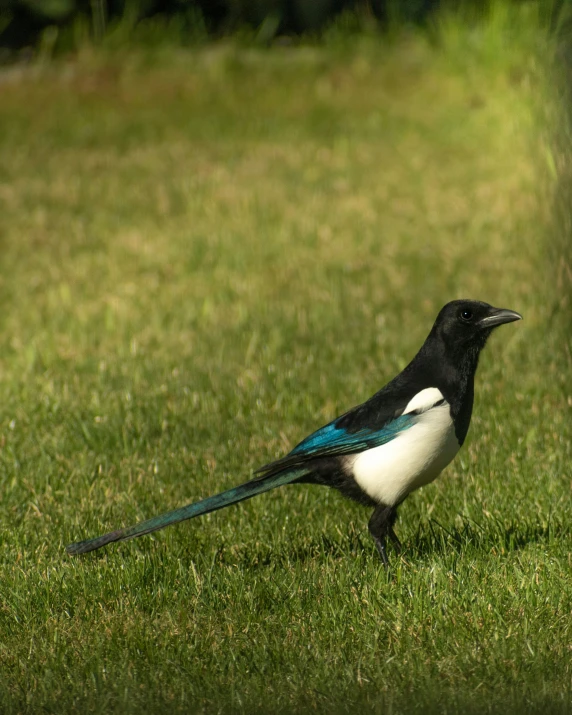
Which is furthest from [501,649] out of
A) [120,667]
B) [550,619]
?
[120,667]

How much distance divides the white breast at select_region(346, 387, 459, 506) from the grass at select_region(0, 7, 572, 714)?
29cm

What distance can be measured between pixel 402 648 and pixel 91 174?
25.6ft

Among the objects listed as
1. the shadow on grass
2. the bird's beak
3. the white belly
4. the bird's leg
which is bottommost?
the shadow on grass

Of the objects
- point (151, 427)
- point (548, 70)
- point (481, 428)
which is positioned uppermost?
point (548, 70)

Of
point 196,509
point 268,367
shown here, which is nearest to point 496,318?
point 196,509

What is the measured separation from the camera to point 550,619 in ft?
12.8

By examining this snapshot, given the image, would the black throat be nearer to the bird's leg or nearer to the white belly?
the white belly

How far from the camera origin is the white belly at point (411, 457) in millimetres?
4277

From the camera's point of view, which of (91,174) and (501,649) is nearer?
(501,649)

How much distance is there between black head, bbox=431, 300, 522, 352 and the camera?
4504mm

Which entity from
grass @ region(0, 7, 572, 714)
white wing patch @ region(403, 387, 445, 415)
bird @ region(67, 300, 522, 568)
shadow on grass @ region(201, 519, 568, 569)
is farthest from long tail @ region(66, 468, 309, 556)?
white wing patch @ region(403, 387, 445, 415)

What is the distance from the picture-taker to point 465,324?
452cm

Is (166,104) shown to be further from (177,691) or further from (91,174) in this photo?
(177,691)

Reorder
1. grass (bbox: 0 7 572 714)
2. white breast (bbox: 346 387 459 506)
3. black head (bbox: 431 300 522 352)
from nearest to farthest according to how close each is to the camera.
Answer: grass (bbox: 0 7 572 714) → white breast (bbox: 346 387 459 506) → black head (bbox: 431 300 522 352)
